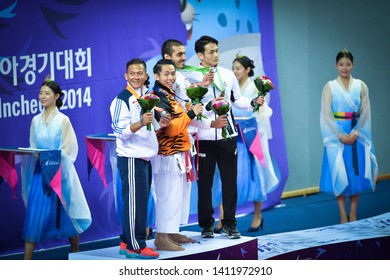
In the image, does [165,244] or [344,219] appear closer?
[165,244]

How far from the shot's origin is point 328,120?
359 inches

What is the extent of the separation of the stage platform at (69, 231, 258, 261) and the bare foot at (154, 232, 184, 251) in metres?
0.05

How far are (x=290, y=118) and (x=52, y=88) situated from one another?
3.59m

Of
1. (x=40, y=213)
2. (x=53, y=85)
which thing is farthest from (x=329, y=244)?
(x=53, y=85)

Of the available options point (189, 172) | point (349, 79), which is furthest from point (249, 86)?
point (189, 172)

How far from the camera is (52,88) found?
7695 millimetres

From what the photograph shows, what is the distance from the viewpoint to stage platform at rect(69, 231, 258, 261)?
6742mm

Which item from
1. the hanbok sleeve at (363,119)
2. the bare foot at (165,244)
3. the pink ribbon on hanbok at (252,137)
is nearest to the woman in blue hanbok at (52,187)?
the bare foot at (165,244)

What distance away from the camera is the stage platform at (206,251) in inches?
265

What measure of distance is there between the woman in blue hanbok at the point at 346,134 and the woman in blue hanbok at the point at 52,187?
2385 mm

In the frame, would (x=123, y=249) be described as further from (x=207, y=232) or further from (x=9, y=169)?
(x=9, y=169)

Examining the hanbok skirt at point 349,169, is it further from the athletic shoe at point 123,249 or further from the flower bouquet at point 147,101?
the flower bouquet at point 147,101

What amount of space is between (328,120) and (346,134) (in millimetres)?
194

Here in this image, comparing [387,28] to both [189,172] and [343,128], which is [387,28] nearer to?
[343,128]
